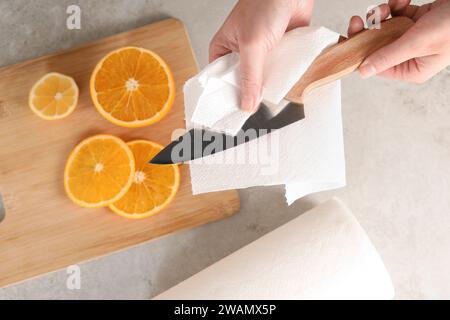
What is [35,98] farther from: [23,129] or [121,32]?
[121,32]

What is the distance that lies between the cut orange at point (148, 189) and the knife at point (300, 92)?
172 mm

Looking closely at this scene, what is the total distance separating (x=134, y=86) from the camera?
94cm

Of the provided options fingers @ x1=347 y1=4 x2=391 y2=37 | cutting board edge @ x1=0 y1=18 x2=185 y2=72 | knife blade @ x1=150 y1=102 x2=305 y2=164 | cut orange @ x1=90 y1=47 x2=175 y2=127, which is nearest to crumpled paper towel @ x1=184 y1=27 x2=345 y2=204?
knife blade @ x1=150 y1=102 x2=305 y2=164

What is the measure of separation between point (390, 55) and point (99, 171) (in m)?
0.56

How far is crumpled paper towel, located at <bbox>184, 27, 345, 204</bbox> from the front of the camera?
68 centimetres

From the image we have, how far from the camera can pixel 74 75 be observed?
99cm

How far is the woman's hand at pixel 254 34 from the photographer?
2.17 ft

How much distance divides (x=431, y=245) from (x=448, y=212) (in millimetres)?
79

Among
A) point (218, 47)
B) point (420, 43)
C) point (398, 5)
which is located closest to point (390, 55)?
point (420, 43)

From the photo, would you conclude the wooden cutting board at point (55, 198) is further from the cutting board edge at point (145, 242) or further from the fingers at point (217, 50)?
the fingers at point (217, 50)
